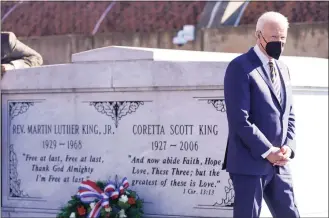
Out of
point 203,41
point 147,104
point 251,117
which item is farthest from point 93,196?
point 203,41

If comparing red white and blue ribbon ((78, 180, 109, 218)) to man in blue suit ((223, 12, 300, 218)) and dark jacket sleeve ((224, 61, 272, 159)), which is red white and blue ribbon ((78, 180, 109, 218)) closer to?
man in blue suit ((223, 12, 300, 218))

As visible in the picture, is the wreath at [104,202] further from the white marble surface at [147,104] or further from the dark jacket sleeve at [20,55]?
the dark jacket sleeve at [20,55]

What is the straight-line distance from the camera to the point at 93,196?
26.0ft

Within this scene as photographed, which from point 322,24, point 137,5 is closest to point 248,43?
point 322,24

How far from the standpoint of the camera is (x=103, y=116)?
27.2 ft

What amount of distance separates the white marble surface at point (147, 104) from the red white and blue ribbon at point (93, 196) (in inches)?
12.0

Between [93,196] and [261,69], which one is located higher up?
[261,69]

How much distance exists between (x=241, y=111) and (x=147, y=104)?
8.45ft

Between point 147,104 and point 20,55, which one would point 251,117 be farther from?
point 20,55

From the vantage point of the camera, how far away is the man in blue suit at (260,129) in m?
5.59

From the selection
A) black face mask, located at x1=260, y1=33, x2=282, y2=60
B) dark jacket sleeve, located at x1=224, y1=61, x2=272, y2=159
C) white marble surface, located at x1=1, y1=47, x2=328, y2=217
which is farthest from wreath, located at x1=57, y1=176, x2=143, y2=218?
black face mask, located at x1=260, y1=33, x2=282, y2=60

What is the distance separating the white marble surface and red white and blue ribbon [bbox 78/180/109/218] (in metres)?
0.30

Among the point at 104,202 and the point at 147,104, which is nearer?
the point at 104,202

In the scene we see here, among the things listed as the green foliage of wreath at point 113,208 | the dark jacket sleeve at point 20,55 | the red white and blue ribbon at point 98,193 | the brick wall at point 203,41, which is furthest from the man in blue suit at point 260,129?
the brick wall at point 203,41
